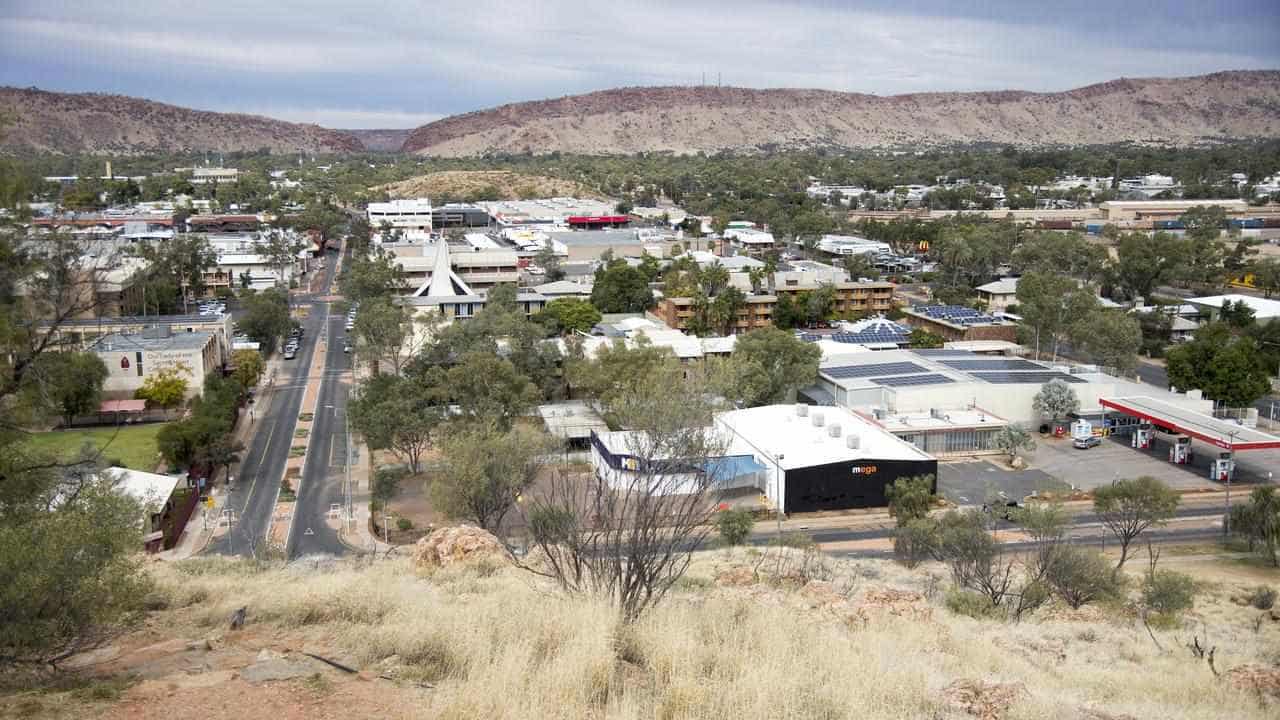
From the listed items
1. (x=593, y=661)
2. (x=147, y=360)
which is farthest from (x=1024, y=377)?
(x=593, y=661)

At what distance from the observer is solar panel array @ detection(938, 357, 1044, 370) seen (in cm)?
4558

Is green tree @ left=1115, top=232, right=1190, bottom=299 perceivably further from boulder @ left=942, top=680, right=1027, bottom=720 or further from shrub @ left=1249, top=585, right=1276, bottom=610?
boulder @ left=942, top=680, right=1027, bottom=720

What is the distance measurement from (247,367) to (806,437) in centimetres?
2694

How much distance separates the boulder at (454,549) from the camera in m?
17.9

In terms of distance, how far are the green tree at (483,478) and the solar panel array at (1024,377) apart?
70.3 feet

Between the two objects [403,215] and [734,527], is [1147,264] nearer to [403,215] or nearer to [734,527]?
[734,527]

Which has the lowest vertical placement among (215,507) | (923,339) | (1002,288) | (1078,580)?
(215,507)

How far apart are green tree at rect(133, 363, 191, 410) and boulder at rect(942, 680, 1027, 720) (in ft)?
132

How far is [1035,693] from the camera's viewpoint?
11148mm

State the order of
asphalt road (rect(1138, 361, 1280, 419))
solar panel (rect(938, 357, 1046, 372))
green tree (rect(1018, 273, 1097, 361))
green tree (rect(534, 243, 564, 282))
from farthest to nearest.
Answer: green tree (rect(534, 243, 564, 282)) < green tree (rect(1018, 273, 1097, 361)) < asphalt road (rect(1138, 361, 1280, 419)) < solar panel (rect(938, 357, 1046, 372))

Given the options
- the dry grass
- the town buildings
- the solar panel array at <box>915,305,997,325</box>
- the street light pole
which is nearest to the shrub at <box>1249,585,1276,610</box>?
the dry grass

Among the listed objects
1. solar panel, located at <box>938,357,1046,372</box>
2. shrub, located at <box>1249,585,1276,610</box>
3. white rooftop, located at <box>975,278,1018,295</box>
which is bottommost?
shrub, located at <box>1249,585,1276,610</box>

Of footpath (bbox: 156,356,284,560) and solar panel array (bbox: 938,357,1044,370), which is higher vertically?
solar panel array (bbox: 938,357,1044,370)

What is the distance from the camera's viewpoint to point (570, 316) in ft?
196
